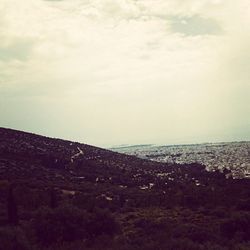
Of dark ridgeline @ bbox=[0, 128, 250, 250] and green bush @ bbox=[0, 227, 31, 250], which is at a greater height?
green bush @ bbox=[0, 227, 31, 250]

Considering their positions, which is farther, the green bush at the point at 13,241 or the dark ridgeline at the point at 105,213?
the dark ridgeline at the point at 105,213

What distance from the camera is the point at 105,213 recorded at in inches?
961

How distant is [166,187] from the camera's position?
5416 centimetres

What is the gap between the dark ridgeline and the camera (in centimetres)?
1869

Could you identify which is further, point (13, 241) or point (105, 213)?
point (105, 213)

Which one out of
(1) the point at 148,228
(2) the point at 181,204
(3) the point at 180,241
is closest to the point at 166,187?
(2) the point at 181,204

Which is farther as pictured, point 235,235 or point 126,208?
point 126,208

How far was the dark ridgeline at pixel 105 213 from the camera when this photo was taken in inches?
736

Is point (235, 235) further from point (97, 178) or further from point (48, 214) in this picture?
point (97, 178)

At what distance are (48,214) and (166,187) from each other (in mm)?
33716

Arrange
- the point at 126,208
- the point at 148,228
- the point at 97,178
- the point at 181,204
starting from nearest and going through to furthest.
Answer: the point at 148,228 < the point at 126,208 < the point at 181,204 < the point at 97,178

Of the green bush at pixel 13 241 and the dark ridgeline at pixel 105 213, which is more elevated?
the green bush at pixel 13 241

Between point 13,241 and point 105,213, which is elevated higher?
point 13,241

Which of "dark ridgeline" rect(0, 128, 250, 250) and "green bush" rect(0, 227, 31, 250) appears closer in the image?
"green bush" rect(0, 227, 31, 250)
